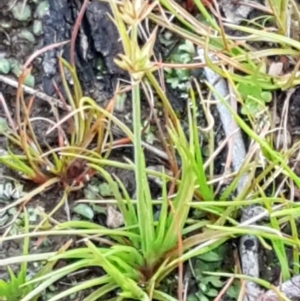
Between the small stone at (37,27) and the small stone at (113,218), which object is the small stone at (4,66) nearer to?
the small stone at (37,27)

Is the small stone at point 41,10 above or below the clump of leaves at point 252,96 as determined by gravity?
above

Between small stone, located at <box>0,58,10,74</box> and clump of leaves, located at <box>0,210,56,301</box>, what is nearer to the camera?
clump of leaves, located at <box>0,210,56,301</box>

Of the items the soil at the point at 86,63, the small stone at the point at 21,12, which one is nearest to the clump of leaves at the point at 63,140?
the soil at the point at 86,63

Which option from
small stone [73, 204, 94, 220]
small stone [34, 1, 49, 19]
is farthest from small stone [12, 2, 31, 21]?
small stone [73, 204, 94, 220]

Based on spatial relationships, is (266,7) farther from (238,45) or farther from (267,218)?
(267,218)

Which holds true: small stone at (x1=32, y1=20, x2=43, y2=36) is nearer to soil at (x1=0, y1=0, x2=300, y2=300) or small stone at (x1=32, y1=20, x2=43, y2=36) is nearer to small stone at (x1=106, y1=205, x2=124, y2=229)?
soil at (x1=0, y1=0, x2=300, y2=300)

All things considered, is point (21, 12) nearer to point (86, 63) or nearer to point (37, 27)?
point (37, 27)

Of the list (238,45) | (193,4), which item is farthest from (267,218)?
(193,4)

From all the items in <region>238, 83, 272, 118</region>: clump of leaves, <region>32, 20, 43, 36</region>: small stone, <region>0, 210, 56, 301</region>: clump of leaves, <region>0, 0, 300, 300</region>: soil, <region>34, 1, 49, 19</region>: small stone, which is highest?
<region>34, 1, 49, 19</region>: small stone

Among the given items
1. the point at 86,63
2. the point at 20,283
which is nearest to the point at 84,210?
the point at 20,283
